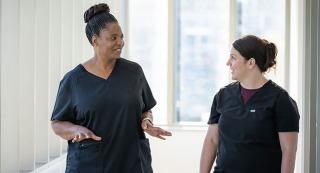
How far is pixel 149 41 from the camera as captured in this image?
15.8 feet

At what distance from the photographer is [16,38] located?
7.53 feet

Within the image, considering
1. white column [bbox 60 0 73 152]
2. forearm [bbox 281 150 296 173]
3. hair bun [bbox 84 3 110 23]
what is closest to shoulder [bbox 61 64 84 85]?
hair bun [bbox 84 3 110 23]

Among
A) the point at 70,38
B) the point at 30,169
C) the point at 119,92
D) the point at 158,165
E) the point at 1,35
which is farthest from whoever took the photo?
the point at 158,165

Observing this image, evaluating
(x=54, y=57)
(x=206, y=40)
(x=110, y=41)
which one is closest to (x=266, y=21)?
(x=206, y=40)

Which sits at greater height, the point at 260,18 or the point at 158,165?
the point at 260,18

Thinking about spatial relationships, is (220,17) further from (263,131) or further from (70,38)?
(263,131)

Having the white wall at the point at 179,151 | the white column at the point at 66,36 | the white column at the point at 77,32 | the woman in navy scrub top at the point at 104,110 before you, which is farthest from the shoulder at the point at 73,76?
the white wall at the point at 179,151

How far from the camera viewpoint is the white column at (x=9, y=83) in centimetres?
222

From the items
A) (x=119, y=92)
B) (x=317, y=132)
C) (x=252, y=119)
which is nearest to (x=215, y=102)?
(x=252, y=119)

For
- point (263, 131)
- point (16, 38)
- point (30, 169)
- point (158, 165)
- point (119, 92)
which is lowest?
point (158, 165)

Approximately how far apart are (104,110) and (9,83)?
2.04 feet

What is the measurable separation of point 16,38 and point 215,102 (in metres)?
1.02

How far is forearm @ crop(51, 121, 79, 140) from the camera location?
1.88m

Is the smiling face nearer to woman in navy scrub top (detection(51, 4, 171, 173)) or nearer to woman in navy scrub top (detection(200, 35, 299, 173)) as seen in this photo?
woman in navy scrub top (detection(200, 35, 299, 173))
